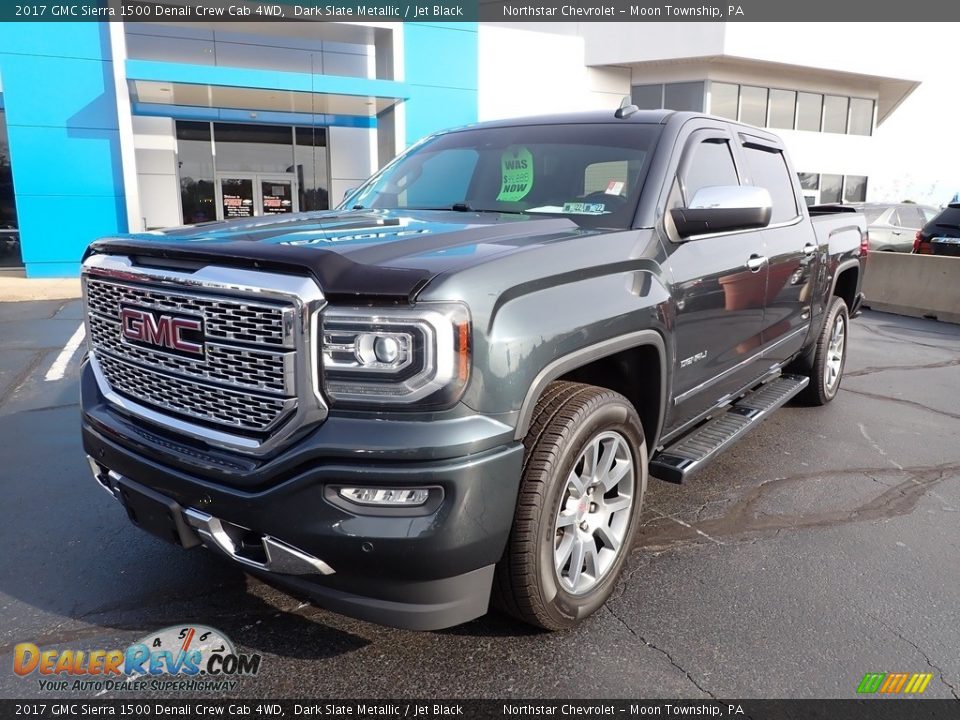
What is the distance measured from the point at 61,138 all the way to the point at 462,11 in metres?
9.91

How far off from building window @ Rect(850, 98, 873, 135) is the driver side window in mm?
27473

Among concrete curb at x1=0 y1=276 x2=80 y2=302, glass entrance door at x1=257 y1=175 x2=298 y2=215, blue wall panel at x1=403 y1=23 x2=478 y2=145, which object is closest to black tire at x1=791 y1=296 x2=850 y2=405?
concrete curb at x1=0 y1=276 x2=80 y2=302

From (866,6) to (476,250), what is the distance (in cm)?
2827

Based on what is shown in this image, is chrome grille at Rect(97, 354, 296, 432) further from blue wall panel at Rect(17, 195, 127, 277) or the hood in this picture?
blue wall panel at Rect(17, 195, 127, 277)

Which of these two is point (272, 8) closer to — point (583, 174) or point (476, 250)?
point (583, 174)

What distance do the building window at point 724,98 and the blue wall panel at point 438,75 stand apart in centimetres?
918

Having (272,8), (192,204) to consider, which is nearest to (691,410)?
(272,8)

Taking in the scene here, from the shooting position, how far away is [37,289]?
13.9 meters

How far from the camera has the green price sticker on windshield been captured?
11.7 feet

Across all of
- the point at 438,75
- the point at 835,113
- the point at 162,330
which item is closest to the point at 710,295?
the point at 162,330

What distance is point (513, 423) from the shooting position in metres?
2.20

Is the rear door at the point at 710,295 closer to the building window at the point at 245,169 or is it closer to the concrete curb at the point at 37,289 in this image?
the concrete curb at the point at 37,289

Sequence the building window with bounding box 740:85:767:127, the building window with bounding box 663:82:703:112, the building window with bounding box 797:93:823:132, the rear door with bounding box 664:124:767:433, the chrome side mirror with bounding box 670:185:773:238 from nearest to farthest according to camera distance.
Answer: the chrome side mirror with bounding box 670:185:773:238, the rear door with bounding box 664:124:767:433, the building window with bounding box 663:82:703:112, the building window with bounding box 740:85:767:127, the building window with bounding box 797:93:823:132

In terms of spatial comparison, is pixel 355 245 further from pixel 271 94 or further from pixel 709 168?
pixel 271 94
